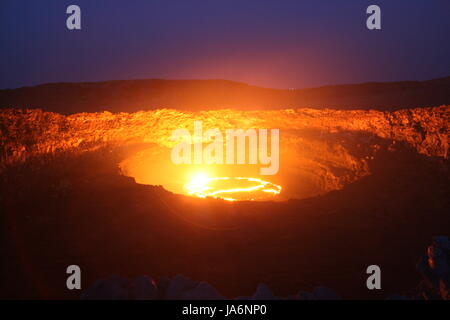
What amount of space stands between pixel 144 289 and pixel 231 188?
6815 millimetres

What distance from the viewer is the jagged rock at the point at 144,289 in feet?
10.9

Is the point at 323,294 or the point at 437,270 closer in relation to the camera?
the point at 323,294

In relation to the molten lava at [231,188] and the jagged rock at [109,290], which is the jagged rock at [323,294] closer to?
the jagged rock at [109,290]

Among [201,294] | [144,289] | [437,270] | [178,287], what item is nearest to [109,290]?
[144,289]

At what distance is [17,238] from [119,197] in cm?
192

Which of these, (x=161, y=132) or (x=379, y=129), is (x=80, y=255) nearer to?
(x=161, y=132)

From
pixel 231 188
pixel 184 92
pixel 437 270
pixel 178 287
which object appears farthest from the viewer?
pixel 184 92

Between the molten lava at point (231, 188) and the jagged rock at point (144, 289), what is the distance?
17.2 feet

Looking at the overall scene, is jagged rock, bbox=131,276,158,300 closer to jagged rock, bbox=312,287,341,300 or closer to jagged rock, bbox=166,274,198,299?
jagged rock, bbox=166,274,198,299

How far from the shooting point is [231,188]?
1009 centimetres

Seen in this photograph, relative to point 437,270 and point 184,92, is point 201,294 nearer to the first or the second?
point 437,270

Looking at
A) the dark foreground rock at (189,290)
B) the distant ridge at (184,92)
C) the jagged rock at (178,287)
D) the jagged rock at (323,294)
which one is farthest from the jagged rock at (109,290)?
the distant ridge at (184,92)

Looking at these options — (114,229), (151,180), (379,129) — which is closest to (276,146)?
(379,129)

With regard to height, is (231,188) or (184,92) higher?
(184,92)
